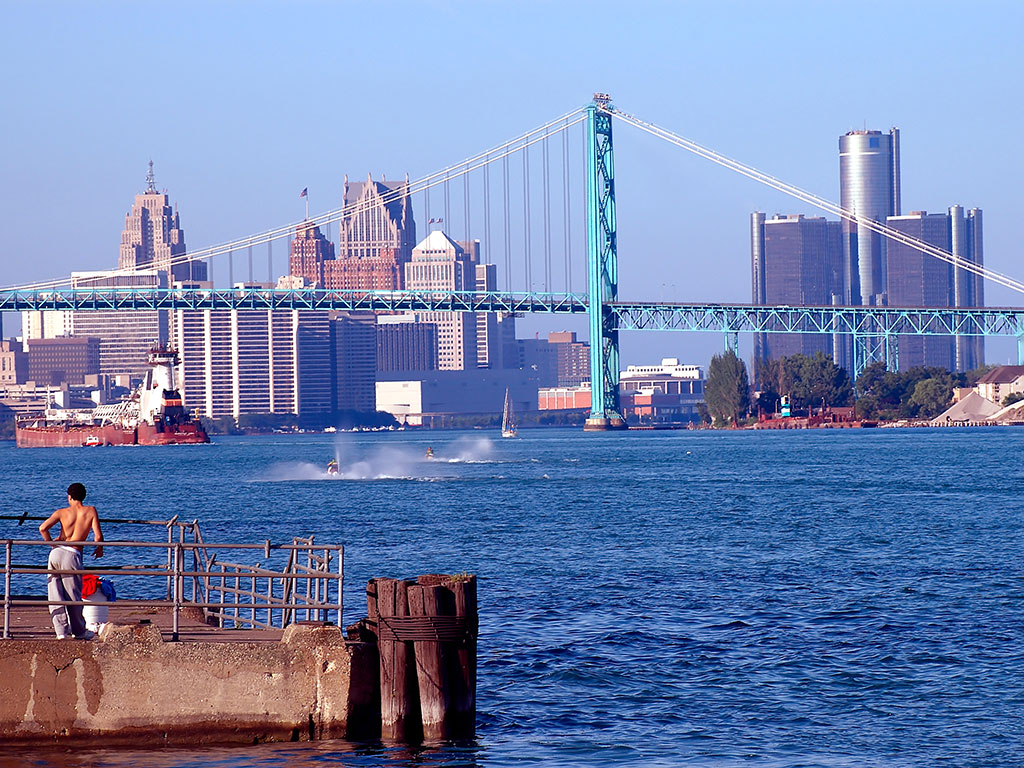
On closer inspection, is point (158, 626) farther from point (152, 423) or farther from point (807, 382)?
point (807, 382)

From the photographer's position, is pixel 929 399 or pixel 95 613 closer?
pixel 95 613

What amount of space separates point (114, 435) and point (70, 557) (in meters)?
117

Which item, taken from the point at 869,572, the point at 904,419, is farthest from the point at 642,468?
the point at 904,419

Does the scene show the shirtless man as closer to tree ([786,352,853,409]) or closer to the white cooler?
the white cooler

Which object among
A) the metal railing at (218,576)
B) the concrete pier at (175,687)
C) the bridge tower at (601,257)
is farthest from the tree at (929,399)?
the concrete pier at (175,687)

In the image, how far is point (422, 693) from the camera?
1141 centimetres

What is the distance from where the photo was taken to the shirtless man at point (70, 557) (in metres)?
11.4

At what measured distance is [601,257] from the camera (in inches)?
4215

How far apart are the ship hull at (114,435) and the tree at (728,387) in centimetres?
4427

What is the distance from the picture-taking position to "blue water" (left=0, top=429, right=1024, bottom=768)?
12297 mm

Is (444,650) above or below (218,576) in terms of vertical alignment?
below

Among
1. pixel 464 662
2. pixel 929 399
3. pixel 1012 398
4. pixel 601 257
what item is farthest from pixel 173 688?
Result: pixel 1012 398

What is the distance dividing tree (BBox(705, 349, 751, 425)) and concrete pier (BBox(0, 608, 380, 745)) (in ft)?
439

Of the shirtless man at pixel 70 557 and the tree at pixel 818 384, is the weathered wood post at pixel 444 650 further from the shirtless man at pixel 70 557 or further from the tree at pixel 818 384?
the tree at pixel 818 384
